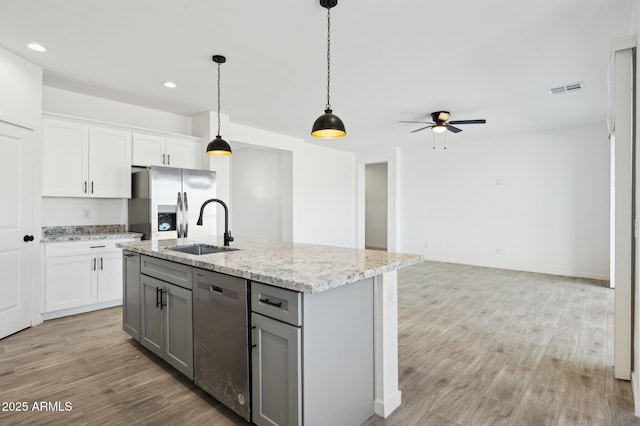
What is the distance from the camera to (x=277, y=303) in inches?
62.9

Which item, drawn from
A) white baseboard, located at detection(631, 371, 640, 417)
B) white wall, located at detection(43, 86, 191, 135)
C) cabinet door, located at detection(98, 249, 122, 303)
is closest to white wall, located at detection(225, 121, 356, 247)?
white wall, located at detection(43, 86, 191, 135)

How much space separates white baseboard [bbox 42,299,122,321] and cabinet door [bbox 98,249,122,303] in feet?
0.31

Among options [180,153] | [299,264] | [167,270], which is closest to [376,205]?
[180,153]

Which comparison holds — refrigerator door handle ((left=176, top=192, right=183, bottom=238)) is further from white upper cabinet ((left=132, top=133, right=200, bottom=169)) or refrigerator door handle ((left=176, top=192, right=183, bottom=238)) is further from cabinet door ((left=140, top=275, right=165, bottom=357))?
cabinet door ((left=140, top=275, right=165, bottom=357))

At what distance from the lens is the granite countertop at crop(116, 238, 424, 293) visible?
1.50 meters

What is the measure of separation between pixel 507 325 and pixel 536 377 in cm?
111

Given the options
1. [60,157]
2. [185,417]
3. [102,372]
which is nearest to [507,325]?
[185,417]

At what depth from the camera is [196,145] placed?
5.00 metres

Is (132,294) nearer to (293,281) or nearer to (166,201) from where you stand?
(166,201)

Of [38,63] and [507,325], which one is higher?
[38,63]

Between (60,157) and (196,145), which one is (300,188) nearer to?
(196,145)

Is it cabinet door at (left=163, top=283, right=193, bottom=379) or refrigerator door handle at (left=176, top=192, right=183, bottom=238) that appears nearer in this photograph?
cabinet door at (left=163, top=283, right=193, bottom=379)

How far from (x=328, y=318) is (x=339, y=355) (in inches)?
8.9

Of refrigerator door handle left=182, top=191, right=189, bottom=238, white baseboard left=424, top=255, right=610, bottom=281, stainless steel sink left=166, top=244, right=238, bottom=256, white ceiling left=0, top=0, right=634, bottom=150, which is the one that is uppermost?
white ceiling left=0, top=0, right=634, bottom=150
